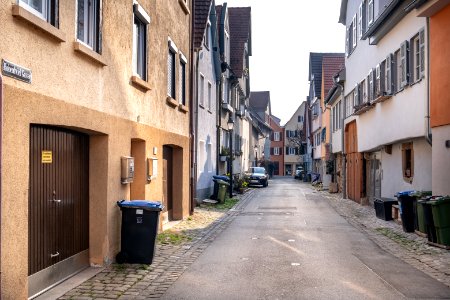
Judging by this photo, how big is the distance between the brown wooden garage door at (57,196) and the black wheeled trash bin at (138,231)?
2.20 ft

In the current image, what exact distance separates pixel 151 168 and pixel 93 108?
3960mm

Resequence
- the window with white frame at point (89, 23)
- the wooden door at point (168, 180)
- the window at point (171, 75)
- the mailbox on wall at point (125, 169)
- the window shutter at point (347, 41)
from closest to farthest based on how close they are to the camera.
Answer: the window with white frame at point (89, 23) < the mailbox on wall at point (125, 169) < the window at point (171, 75) < the wooden door at point (168, 180) < the window shutter at point (347, 41)

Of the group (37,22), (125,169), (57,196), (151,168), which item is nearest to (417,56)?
(151,168)

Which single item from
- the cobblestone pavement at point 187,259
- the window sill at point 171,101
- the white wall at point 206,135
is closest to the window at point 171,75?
the window sill at point 171,101

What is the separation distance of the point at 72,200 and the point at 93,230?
2.82 ft

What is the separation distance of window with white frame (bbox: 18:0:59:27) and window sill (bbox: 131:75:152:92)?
3593 mm

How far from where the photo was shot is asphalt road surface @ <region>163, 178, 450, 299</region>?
24.6 feet

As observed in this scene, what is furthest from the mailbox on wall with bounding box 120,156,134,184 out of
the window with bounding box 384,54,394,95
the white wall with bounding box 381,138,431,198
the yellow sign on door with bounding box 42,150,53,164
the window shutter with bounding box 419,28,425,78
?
the window with bounding box 384,54,394,95

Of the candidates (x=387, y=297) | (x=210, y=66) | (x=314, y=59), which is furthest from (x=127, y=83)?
(x=314, y=59)

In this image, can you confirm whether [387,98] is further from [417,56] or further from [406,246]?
[406,246]

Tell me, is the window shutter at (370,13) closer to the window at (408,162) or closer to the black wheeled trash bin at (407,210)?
the window at (408,162)

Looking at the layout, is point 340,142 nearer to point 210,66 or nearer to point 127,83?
point 210,66

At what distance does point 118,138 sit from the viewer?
32.7 ft

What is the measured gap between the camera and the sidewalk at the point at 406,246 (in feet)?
30.6
